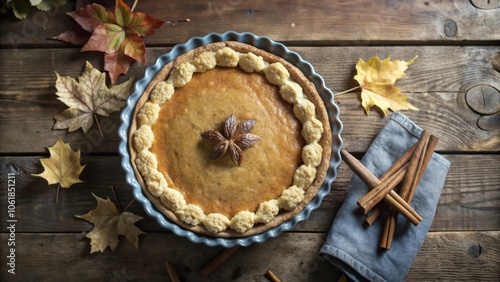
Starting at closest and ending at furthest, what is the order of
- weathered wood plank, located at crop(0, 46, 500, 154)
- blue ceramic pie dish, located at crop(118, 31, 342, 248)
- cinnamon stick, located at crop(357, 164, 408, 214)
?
blue ceramic pie dish, located at crop(118, 31, 342, 248) → cinnamon stick, located at crop(357, 164, 408, 214) → weathered wood plank, located at crop(0, 46, 500, 154)

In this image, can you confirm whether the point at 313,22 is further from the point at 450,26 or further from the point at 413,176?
the point at 413,176

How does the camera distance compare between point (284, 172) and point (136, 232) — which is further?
point (136, 232)

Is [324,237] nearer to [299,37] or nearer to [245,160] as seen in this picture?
[245,160]

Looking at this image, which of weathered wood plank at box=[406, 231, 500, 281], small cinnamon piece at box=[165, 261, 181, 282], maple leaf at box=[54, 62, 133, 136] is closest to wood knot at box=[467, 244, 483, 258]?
weathered wood plank at box=[406, 231, 500, 281]

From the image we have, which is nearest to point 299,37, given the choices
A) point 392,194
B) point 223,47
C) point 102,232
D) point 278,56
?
point 278,56

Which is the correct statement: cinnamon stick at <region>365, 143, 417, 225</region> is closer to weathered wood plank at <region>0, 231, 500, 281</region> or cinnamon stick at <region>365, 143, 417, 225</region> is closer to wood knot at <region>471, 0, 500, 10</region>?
weathered wood plank at <region>0, 231, 500, 281</region>

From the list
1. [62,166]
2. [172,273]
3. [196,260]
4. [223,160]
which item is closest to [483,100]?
[223,160]

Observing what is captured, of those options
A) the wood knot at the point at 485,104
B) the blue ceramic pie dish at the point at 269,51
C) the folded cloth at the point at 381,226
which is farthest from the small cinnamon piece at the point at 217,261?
the wood knot at the point at 485,104
